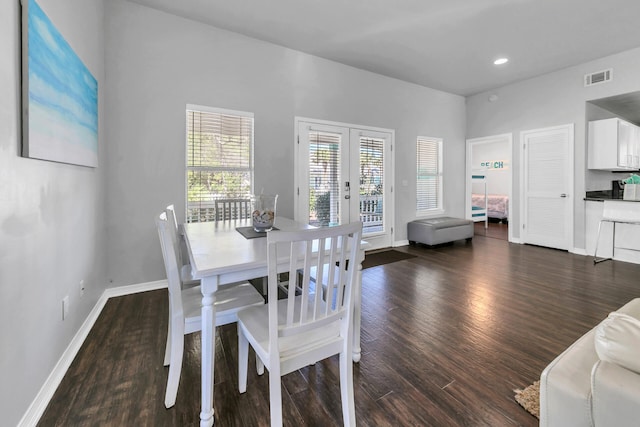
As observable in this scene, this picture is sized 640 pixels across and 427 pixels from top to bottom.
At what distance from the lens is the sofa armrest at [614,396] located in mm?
684

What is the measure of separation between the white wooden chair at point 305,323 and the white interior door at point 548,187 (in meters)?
5.23

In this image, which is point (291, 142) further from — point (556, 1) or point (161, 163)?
point (556, 1)

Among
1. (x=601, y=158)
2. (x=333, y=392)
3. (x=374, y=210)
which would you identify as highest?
(x=601, y=158)

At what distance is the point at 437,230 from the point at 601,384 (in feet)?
14.5

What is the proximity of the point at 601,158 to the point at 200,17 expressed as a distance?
606cm

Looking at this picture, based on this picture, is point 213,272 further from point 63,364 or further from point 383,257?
point 383,257

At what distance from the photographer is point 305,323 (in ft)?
4.02

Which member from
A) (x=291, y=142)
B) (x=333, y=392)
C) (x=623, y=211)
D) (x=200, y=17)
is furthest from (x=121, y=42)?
(x=623, y=211)

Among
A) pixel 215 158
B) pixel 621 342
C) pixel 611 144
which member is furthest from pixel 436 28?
pixel 621 342

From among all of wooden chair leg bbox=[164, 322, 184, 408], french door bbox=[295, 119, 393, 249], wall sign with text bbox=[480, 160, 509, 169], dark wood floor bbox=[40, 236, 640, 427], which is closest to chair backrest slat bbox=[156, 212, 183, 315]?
wooden chair leg bbox=[164, 322, 184, 408]

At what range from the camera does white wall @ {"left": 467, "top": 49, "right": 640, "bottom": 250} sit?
4.15 m

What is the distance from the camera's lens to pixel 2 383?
1149 millimetres

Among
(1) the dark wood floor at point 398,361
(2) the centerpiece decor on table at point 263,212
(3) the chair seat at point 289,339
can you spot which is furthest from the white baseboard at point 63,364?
(2) the centerpiece decor on table at point 263,212

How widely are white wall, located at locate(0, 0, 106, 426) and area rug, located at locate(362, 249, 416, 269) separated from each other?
10.2 ft
